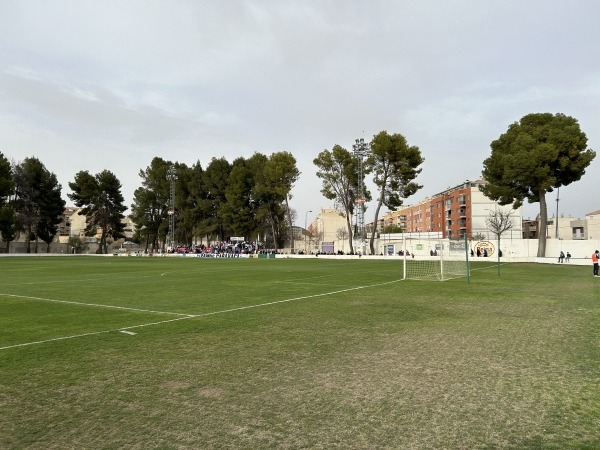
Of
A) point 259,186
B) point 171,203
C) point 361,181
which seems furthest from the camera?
point 171,203

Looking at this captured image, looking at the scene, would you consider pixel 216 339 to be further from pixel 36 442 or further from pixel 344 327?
pixel 36 442

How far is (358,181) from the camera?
66625 mm

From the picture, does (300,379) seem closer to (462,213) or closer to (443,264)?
(443,264)

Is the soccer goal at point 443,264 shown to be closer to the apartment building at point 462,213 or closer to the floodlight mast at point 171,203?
the apartment building at point 462,213

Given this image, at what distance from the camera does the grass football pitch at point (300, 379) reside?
4.13m

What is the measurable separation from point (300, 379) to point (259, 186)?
73316 mm

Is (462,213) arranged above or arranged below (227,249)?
above

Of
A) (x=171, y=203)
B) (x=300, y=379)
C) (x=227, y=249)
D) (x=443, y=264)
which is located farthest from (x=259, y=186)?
(x=300, y=379)

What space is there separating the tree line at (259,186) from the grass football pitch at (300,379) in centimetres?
4117

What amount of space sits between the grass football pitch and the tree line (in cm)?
4117

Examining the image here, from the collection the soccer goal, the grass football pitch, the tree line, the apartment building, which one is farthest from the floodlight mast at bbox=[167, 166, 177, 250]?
the grass football pitch

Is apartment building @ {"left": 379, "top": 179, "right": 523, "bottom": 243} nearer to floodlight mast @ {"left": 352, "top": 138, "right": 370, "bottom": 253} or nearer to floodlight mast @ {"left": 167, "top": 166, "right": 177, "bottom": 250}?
floodlight mast @ {"left": 352, "top": 138, "right": 370, "bottom": 253}

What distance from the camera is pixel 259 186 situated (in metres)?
78.4

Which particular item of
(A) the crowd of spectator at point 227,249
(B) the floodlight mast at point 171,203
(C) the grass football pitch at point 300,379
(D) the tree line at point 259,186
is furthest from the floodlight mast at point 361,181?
(C) the grass football pitch at point 300,379
